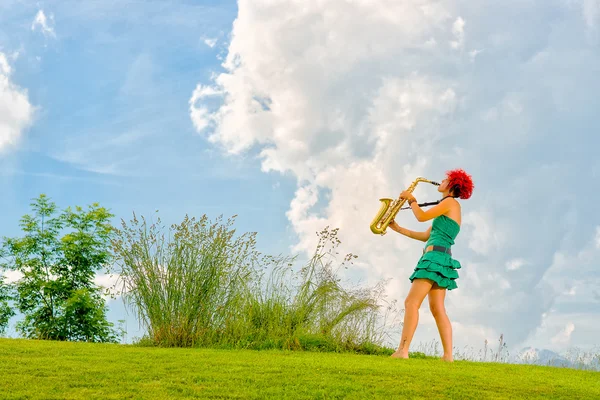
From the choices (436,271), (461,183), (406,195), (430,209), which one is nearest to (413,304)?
(436,271)

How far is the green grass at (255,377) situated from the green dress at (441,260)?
4.05 ft

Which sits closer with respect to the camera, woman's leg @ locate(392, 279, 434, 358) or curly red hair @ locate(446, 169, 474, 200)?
woman's leg @ locate(392, 279, 434, 358)

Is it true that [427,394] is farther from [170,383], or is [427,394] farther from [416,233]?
[416,233]

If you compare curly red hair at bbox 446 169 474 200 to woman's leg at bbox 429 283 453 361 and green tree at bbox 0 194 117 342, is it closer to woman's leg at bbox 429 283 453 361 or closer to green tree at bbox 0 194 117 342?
woman's leg at bbox 429 283 453 361

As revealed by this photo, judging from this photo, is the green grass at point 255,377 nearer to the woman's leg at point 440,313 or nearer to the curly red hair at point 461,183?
the woman's leg at point 440,313

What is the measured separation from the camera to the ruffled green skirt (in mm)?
8992

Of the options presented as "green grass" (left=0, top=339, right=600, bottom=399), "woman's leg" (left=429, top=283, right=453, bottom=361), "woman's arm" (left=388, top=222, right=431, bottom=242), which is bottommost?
"green grass" (left=0, top=339, right=600, bottom=399)

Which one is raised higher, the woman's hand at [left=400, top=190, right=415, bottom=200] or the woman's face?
the woman's face

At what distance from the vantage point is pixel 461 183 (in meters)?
9.50

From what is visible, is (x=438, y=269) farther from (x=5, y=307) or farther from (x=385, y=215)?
(x=5, y=307)

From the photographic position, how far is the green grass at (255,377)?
619 centimetres

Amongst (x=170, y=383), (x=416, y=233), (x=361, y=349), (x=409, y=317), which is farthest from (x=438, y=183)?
(x=170, y=383)

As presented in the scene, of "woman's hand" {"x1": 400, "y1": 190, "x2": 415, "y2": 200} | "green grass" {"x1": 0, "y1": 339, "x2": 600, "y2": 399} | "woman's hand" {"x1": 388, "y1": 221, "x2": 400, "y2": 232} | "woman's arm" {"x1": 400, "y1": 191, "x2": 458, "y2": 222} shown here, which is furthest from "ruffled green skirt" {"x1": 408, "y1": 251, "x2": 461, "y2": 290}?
"green grass" {"x1": 0, "y1": 339, "x2": 600, "y2": 399}

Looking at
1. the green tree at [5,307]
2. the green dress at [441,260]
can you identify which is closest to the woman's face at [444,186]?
the green dress at [441,260]
